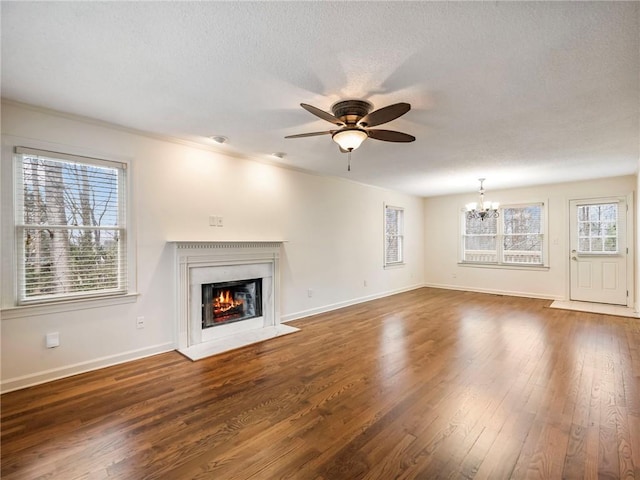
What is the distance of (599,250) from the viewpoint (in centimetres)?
597

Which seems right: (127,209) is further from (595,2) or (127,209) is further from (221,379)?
(595,2)

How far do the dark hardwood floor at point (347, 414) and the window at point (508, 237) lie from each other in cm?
327

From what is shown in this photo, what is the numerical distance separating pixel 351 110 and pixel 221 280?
8.87 feet

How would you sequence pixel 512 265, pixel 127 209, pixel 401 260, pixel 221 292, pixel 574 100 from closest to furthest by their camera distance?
pixel 574 100, pixel 127 209, pixel 221 292, pixel 512 265, pixel 401 260

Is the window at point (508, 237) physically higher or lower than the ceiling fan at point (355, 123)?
lower

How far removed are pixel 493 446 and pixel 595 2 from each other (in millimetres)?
2581

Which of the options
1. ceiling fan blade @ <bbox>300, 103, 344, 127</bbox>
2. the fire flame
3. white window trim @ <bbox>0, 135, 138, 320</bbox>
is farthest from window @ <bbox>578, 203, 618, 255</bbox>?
white window trim @ <bbox>0, 135, 138, 320</bbox>

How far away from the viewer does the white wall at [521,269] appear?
20.1ft

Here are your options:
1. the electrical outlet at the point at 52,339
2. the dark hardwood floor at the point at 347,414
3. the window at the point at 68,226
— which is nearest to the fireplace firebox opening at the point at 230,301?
the dark hardwood floor at the point at 347,414

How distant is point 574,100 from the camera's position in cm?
263

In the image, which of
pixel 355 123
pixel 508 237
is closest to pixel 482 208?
pixel 508 237

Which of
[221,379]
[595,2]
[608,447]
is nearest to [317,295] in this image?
[221,379]

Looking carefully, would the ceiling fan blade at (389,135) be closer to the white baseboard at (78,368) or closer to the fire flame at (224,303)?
the fire flame at (224,303)

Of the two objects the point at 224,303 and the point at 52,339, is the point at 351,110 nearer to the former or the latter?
the point at 224,303
